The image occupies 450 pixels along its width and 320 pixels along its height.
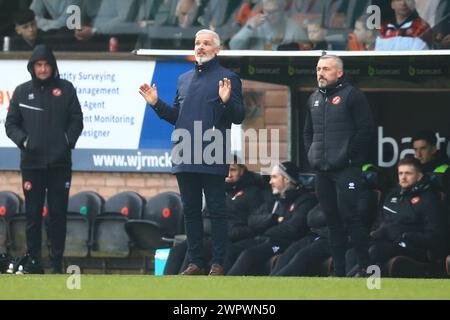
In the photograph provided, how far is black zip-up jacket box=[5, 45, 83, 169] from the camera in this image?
1377 centimetres

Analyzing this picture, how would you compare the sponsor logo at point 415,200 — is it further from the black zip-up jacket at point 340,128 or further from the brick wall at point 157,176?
the brick wall at point 157,176

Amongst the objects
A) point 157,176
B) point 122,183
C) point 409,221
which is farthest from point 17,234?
point 409,221

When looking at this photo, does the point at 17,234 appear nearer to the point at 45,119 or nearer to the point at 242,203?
the point at 242,203

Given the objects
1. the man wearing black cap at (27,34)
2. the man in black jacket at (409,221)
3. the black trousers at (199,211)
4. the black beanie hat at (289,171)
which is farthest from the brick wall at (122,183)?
the black trousers at (199,211)

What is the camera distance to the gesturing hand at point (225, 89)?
39.0 feet

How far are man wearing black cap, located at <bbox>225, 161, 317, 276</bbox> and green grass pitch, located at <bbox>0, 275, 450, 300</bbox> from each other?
2532mm

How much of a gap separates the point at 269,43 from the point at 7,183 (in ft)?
14.6

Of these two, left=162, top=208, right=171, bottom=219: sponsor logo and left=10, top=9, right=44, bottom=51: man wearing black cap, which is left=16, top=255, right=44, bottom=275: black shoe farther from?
left=10, top=9, right=44, bottom=51: man wearing black cap

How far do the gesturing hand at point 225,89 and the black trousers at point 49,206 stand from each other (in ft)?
7.91

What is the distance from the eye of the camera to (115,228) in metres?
17.3

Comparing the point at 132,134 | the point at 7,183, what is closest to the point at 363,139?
the point at 132,134

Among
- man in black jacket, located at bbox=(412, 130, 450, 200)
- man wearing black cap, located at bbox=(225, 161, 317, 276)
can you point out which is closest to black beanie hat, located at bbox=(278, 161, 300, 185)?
man wearing black cap, located at bbox=(225, 161, 317, 276)

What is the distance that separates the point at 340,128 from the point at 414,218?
1.47 metres

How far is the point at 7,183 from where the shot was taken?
18.4 meters
